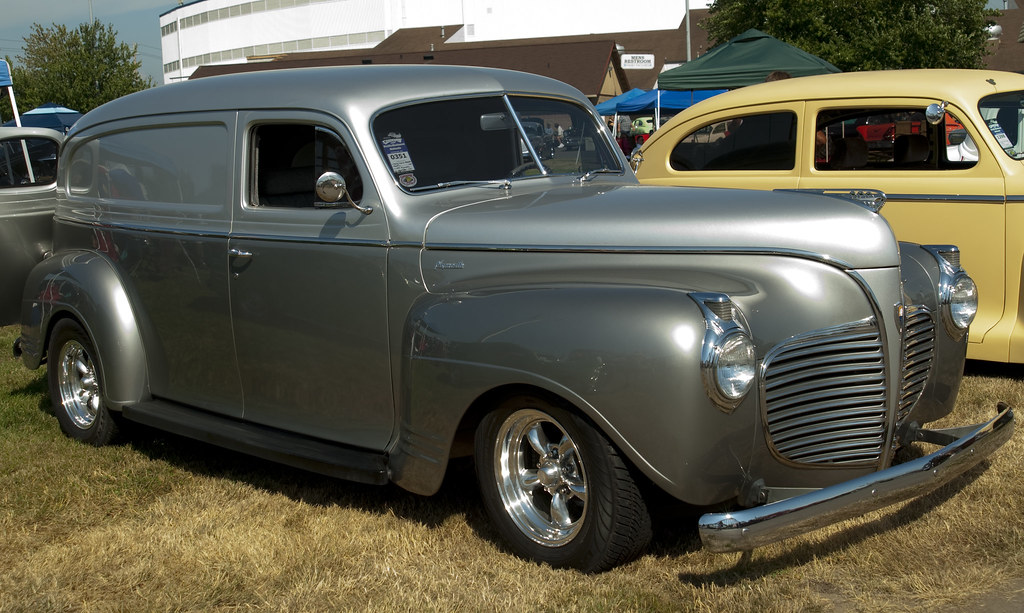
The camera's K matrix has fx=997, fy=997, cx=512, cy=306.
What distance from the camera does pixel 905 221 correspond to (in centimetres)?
625

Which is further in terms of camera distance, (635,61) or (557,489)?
(635,61)

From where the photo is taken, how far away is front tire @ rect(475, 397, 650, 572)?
327 centimetres

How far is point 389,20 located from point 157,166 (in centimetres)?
6660

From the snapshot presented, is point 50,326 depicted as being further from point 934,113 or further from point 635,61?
point 635,61

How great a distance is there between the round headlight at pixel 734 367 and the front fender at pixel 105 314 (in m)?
3.16

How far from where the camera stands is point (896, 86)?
250 inches

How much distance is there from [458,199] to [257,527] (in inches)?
63.6

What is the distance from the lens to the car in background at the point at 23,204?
7188 mm

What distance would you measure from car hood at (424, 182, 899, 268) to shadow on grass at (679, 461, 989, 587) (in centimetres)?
105

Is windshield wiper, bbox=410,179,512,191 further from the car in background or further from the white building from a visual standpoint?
the white building

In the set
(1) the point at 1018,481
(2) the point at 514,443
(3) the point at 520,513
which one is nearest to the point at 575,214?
(2) the point at 514,443

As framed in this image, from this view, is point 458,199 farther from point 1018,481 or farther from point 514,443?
point 1018,481

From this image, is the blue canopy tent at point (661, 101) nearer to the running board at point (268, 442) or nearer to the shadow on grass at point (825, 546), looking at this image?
the running board at point (268, 442)

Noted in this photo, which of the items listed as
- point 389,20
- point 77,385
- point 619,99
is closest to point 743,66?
point 77,385
